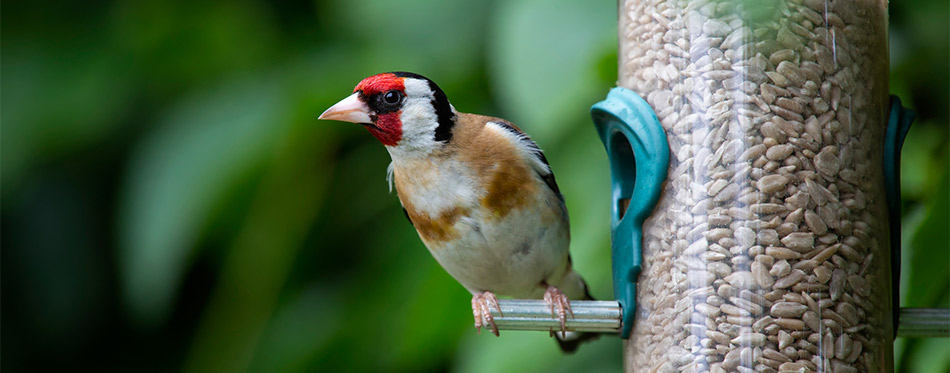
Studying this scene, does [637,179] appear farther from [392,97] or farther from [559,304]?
[392,97]

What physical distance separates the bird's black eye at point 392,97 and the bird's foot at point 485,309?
0.48 m

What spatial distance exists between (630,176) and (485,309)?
1.45 ft

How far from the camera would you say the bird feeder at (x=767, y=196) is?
1799 mm

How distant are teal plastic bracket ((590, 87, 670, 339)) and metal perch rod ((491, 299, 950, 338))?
4 cm

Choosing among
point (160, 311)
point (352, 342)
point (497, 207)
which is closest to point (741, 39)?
point (497, 207)

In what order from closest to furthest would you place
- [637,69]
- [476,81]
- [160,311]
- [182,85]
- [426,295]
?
[637,69], [426,295], [476,81], [160,311], [182,85]

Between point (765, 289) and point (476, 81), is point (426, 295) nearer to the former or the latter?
point (476, 81)

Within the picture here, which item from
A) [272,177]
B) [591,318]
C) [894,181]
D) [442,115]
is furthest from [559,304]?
[272,177]

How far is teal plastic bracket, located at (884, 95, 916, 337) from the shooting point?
193 cm

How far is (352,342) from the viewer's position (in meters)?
3.17

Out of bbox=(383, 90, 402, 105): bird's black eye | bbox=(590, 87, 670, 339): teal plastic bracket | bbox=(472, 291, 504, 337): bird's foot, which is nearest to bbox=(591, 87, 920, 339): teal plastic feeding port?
bbox=(590, 87, 670, 339): teal plastic bracket

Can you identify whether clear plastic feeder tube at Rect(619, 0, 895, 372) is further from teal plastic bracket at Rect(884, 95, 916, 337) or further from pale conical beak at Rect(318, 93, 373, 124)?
pale conical beak at Rect(318, 93, 373, 124)

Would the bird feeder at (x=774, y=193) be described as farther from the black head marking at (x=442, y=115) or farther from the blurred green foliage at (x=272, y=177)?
the black head marking at (x=442, y=115)

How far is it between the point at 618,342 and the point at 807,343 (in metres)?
1.06
